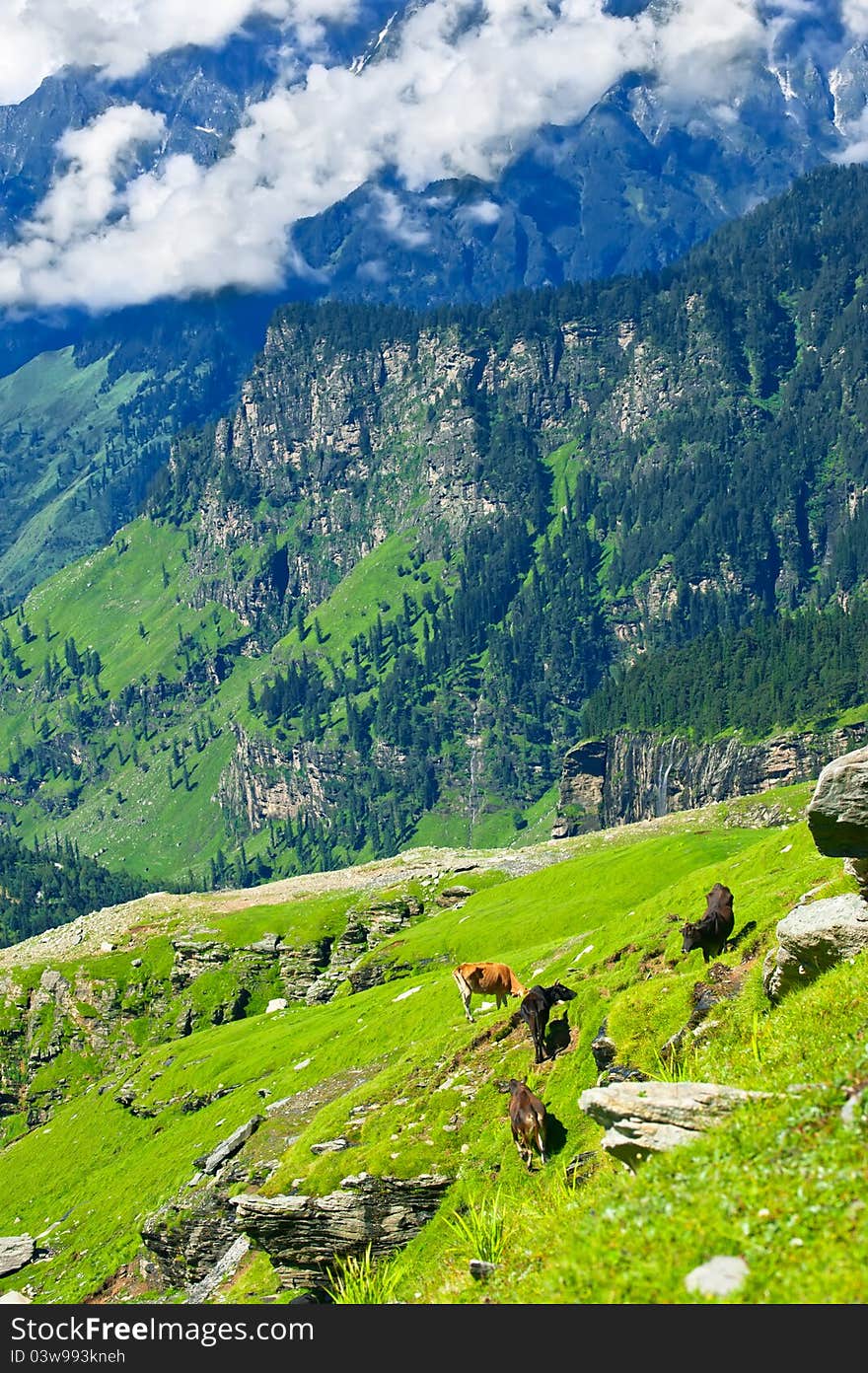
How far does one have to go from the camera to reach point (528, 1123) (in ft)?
101

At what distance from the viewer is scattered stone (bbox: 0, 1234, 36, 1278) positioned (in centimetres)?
8012

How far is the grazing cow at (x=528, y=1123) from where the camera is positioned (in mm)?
30500

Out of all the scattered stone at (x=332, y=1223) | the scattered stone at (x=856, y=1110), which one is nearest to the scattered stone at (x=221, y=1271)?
the scattered stone at (x=332, y=1223)

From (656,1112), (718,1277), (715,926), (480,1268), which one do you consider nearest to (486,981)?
(715,926)

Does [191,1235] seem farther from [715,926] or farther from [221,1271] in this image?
[715,926]

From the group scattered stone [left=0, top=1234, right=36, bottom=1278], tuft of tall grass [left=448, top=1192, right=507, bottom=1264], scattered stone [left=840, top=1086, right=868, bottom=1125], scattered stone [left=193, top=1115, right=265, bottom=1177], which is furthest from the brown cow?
scattered stone [left=0, top=1234, right=36, bottom=1278]

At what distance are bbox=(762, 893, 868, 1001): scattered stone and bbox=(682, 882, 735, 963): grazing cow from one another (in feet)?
23.6

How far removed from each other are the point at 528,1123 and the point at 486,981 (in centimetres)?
1737

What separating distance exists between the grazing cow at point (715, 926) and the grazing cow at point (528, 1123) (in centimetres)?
1023
